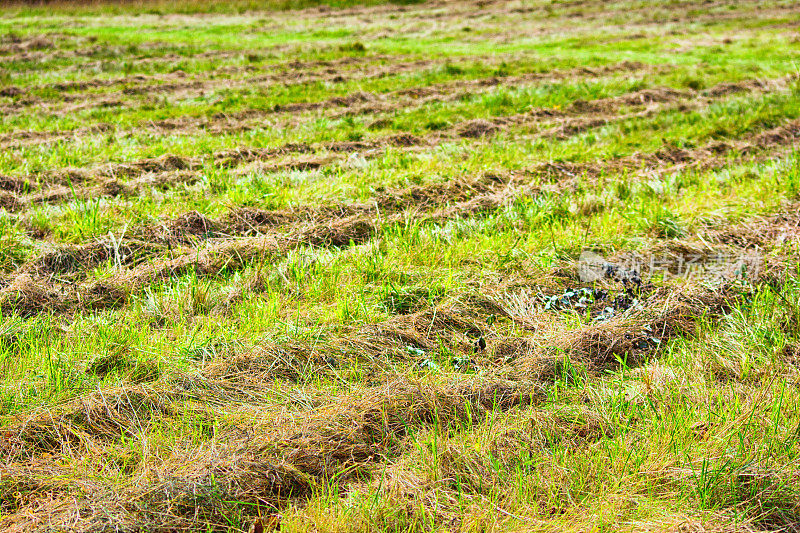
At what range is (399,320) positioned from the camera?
3.52 m

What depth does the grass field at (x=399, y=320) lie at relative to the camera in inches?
92.0

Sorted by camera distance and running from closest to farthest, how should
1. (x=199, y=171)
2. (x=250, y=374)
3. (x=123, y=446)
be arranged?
(x=123, y=446) → (x=250, y=374) → (x=199, y=171)

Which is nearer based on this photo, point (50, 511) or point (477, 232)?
point (50, 511)

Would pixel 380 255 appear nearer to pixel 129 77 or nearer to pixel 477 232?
pixel 477 232

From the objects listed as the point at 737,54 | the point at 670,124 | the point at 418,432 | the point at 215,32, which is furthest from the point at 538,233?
the point at 215,32

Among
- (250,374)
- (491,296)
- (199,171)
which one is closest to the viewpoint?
(250,374)

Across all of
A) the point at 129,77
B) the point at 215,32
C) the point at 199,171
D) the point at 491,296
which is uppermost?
the point at 215,32

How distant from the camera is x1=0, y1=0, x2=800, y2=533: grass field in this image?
234 centimetres

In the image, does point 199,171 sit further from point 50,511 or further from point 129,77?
point 129,77

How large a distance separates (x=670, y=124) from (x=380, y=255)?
19.3ft

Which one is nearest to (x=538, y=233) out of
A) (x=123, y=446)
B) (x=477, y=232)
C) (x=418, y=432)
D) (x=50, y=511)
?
(x=477, y=232)

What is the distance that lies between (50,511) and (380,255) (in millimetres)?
2566

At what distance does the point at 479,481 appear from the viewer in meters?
2.38

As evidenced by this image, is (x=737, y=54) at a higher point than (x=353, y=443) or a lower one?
higher
